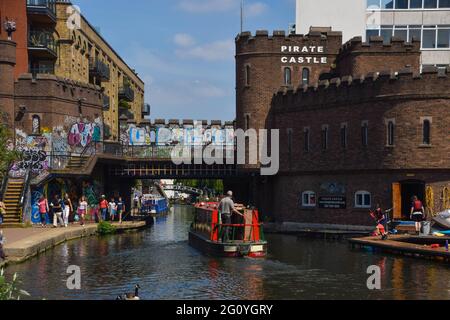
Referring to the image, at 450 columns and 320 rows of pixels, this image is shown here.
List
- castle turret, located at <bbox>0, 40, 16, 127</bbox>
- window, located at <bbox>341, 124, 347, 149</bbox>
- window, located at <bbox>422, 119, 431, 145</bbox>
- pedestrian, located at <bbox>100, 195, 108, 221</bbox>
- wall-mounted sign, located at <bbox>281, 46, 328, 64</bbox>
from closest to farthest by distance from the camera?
window, located at <bbox>422, 119, 431, 145</bbox>, window, located at <bbox>341, 124, 347, 149</bbox>, castle turret, located at <bbox>0, 40, 16, 127</bbox>, pedestrian, located at <bbox>100, 195, 108, 221</bbox>, wall-mounted sign, located at <bbox>281, 46, 328, 64</bbox>

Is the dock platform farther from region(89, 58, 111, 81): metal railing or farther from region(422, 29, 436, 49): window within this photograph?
region(89, 58, 111, 81): metal railing

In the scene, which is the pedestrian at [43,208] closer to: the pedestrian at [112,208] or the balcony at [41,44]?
the pedestrian at [112,208]

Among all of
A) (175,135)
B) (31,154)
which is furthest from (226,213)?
(175,135)

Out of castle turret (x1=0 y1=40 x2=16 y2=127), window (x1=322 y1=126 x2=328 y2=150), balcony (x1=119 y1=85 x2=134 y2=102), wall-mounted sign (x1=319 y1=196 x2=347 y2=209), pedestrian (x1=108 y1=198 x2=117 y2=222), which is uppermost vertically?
balcony (x1=119 y1=85 x2=134 y2=102)

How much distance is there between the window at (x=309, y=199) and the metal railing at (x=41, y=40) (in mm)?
20948

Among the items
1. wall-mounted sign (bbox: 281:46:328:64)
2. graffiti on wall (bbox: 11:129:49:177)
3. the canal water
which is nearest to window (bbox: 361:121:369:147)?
the canal water

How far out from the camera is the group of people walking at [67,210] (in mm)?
38469

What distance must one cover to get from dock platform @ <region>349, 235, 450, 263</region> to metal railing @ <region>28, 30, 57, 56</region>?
27.2 metres

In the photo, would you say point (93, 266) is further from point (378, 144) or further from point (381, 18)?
point (381, 18)

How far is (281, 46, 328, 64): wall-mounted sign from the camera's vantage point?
149 feet

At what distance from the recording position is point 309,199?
41719mm

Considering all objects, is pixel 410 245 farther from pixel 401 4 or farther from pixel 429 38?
pixel 401 4

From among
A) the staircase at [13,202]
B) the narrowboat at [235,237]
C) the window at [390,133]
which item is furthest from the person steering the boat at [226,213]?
the staircase at [13,202]
